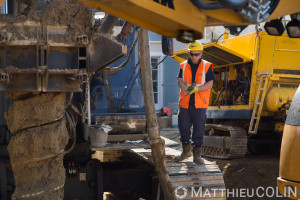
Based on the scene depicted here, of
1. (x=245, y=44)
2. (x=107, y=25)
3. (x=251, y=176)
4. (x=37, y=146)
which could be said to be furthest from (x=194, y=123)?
(x=245, y=44)

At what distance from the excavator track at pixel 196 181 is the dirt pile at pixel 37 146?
1.63 metres

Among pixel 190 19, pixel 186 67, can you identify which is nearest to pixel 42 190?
pixel 190 19

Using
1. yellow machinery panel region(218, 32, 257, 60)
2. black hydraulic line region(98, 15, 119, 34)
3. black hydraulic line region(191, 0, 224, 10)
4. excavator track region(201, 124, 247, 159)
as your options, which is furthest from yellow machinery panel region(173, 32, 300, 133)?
black hydraulic line region(191, 0, 224, 10)

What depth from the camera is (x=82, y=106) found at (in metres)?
6.55

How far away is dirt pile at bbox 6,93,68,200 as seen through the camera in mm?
4641

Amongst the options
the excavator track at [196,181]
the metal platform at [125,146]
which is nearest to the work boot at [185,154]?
the excavator track at [196,181]

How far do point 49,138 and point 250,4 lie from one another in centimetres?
269

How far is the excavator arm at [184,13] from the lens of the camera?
263 centimetres

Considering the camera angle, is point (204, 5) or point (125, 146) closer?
point (204, 5)

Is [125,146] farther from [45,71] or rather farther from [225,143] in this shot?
[225,143]

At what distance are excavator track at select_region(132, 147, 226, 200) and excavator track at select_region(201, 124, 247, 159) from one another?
12.0 ft

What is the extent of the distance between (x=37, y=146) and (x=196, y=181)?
7.19ft

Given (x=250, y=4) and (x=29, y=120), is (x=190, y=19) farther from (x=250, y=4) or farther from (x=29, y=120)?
(x=29, y=120)

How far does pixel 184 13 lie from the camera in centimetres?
277
